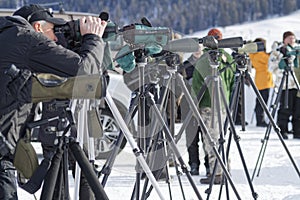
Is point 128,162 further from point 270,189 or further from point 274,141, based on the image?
point 274,141

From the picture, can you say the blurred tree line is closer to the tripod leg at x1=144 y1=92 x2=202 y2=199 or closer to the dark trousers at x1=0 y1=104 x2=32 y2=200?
the tripod leg at x1=144 y1=92 x2=202 y2=199

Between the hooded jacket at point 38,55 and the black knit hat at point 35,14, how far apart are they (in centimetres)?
43

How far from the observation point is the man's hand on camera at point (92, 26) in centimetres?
352

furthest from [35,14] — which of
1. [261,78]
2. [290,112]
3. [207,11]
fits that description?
[207,11]

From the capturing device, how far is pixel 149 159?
16.1 feet

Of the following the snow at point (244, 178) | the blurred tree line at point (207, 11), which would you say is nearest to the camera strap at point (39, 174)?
the snow at point (244, 178)

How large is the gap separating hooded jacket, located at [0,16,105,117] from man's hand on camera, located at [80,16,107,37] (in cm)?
3

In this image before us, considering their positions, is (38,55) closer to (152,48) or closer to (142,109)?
(152,48)

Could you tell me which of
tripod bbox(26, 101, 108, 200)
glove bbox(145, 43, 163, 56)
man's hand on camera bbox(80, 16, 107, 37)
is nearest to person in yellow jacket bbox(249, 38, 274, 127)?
glove bbox(145, 43, 163, 56)

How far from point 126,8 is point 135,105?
99160 millimetres

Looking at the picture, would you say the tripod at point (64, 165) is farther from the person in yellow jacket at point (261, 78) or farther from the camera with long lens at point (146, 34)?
the person in yellow jacket at point (261, 78)

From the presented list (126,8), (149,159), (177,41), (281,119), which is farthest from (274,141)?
(126,8)

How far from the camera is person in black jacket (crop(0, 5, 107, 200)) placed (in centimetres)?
336

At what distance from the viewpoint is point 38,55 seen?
338 cm
